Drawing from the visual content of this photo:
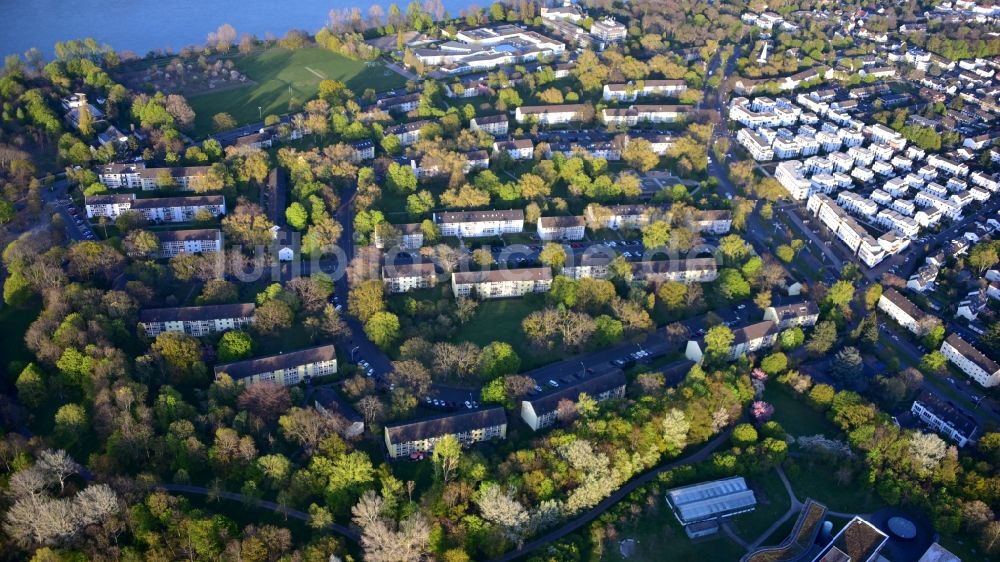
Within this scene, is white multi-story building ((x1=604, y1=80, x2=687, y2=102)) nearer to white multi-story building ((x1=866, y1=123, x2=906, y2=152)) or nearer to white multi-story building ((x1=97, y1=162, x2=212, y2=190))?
white multi-story building ((x1=866, y1=123, x2=906, y2=152))

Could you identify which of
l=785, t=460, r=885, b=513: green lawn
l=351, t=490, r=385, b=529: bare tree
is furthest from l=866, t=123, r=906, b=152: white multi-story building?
l=351, t=490, r=385, b=529: bare tree

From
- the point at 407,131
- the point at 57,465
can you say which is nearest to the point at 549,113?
the point at 407,131

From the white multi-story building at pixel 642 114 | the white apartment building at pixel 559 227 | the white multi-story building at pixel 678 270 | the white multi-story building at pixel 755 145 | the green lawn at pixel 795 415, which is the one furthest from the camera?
the white multi-story building at pixel 642 114

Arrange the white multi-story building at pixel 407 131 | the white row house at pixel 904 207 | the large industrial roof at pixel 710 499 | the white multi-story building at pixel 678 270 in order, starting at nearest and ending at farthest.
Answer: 1. the large industrial roof at pixel 710 499
2. the white multi-story building at pixel 678 270
3. the white row house at pixel 904 207
4. the white multi-story building at pixel 407 131

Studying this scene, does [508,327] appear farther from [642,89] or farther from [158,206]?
[642,89]

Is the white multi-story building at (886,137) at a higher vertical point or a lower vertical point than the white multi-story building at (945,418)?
higher

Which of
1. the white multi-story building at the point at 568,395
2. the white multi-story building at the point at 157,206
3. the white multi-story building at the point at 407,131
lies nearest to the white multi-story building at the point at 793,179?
the white multi-story building at the point at 568,395

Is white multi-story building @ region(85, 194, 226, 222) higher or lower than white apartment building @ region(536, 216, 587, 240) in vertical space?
higher

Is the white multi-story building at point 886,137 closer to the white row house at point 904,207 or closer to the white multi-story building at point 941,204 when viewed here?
the white multi-story building at point 941,204
